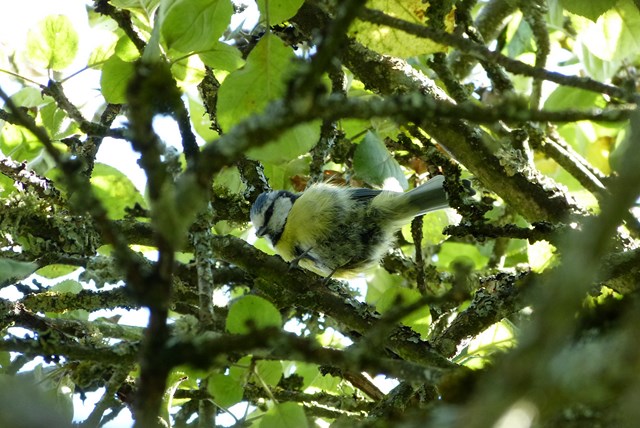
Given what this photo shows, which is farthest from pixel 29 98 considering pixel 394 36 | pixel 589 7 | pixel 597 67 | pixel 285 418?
pixel 597 67

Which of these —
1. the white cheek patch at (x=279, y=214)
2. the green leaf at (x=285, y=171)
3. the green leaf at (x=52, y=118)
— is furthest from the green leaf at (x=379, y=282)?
the green leaf at (x=52, y=118)

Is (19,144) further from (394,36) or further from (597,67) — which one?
(597,67)

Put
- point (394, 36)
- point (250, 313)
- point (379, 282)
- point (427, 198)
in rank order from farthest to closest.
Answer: point (379, 282), point (427, 198), point (394, 36), point (250, 313)

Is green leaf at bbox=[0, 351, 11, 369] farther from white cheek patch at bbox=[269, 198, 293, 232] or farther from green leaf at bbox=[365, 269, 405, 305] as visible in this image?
green leaf at bbox=[365, 269, 405, 305]

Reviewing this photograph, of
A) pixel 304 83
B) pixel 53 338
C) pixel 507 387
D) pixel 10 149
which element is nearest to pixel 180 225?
pixel 304 83

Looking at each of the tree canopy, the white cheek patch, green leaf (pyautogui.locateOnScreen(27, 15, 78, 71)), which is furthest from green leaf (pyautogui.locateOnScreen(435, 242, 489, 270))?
green leaf (pyautogui.locateOnScreen(27, 15, 78, 71))

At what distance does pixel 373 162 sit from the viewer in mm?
2391

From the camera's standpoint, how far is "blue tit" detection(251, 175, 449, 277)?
3.21 m

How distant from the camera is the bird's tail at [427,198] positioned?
9.85 feet

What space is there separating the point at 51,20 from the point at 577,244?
1.93 metres

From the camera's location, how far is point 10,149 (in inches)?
98.3

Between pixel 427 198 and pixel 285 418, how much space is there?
1788 mm

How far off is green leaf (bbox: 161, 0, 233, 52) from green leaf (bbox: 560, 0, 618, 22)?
849 mm

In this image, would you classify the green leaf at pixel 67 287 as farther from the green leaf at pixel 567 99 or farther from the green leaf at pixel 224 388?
the green leaf at pixel 567 99
